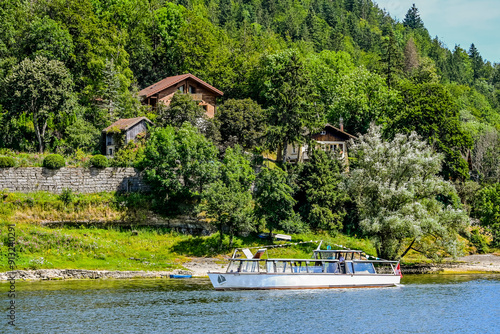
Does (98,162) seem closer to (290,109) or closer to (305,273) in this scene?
(290,109)

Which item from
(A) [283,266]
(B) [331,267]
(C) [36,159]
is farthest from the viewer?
(C) [36,159]

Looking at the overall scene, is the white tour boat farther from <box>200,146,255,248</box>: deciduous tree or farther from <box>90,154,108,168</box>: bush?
<box>90,154,108,168</box>: bush

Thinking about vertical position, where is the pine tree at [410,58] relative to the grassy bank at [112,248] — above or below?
above

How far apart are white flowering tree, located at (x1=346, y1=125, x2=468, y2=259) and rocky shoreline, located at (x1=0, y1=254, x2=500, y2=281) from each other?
8.32 feet

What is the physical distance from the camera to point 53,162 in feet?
205

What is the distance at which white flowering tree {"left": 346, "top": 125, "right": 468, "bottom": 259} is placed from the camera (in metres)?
57.1

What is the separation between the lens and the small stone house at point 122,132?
71.8 meters

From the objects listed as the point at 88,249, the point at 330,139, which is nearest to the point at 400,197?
the point at 330,139

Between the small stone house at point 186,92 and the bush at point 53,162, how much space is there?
24.2 m

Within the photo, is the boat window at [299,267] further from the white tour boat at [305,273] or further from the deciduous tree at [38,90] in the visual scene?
the deciduous tree at [38,90]

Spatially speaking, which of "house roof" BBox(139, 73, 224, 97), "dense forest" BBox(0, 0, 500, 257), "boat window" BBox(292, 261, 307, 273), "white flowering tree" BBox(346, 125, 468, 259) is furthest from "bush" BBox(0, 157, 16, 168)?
"white flowering tree" BBox(346, 125, 468, 259)

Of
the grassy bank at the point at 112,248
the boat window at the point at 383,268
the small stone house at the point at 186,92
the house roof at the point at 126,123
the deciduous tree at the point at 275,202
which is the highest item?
the small stone house at the point at 186,92

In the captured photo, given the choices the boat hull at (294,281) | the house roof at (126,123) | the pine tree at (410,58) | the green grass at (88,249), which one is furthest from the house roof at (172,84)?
the pine tree at (410,58)

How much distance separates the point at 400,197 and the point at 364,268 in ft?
30.9
